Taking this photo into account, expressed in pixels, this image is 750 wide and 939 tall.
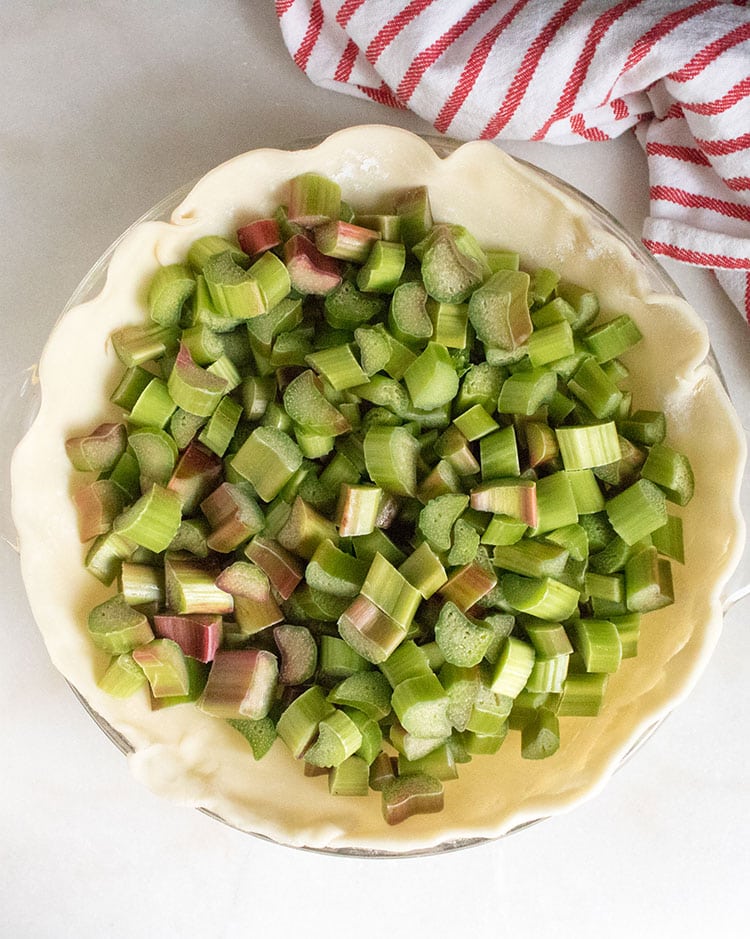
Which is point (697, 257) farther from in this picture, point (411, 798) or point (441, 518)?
point (411, 798)

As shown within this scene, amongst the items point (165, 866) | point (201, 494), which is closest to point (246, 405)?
point (201, 494)

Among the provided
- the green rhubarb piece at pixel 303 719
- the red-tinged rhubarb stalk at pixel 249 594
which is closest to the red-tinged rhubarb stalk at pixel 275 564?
the red-tinged rhubarb stalk at pixel 249 594

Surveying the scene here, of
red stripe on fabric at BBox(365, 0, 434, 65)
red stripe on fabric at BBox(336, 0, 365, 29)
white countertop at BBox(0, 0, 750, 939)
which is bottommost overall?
white countertop at BBox(0, 0, 750, 939)

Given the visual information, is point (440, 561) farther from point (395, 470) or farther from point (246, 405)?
point (246, 405)

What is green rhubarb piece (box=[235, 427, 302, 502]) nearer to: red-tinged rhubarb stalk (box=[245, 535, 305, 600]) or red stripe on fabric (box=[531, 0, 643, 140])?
red-tinged rhubarb stalk (box=[245, 535, 305, 600])

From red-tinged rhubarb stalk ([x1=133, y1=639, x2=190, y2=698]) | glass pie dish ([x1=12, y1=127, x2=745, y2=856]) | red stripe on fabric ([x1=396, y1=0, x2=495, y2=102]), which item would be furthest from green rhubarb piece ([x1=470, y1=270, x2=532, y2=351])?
red-tinged rhubarb stalk ([x1=133, y1=639, x2=190, y2=698])

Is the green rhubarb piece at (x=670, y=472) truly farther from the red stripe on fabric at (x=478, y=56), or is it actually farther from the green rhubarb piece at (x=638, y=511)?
the red stripe on fabric at (x=478, y=56)

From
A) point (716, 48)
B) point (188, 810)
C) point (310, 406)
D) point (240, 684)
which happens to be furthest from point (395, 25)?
point (188, 810)
